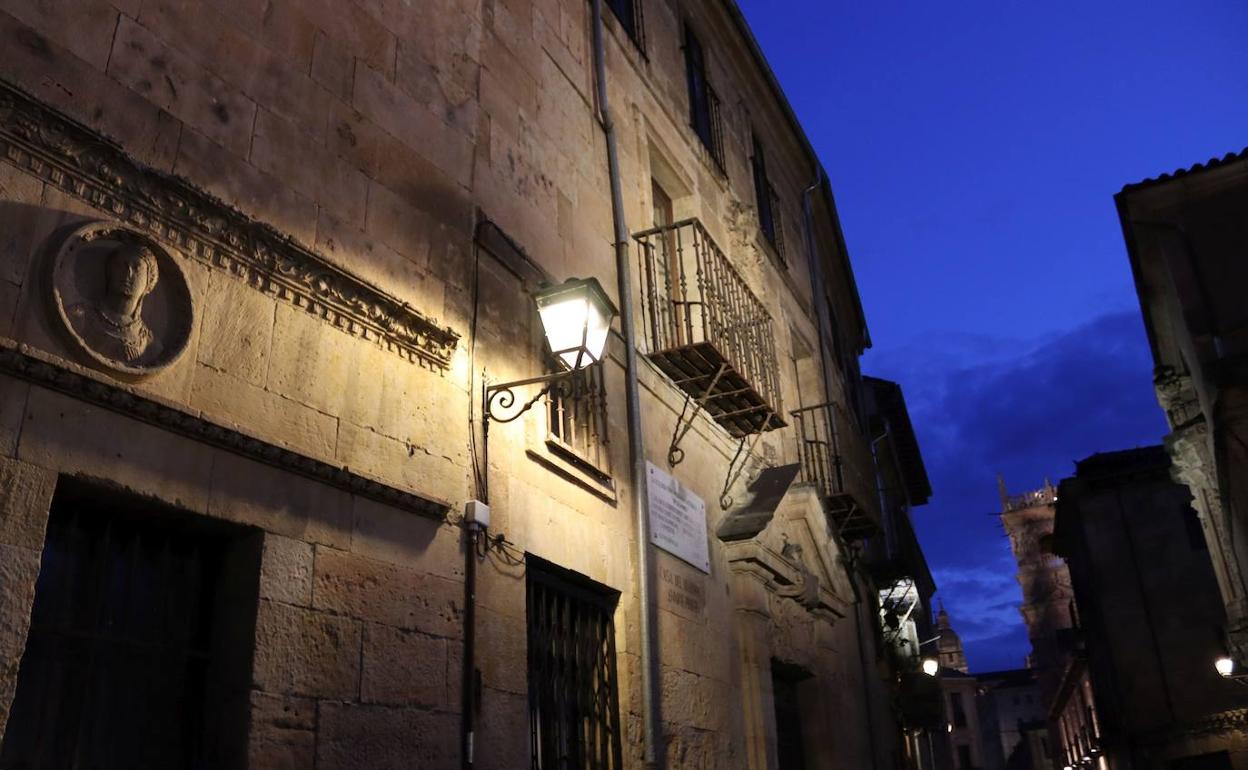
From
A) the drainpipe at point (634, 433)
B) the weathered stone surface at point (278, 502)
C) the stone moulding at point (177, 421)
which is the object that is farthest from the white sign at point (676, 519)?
the weathered stone surface at point (278, 502)

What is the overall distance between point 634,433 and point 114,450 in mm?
4350

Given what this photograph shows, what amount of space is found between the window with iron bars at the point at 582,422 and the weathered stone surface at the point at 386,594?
153 centimetres

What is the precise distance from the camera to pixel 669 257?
8.60 m

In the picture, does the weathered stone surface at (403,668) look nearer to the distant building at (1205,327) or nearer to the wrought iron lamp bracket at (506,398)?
the wrought iron lamp bracket at (506,398)

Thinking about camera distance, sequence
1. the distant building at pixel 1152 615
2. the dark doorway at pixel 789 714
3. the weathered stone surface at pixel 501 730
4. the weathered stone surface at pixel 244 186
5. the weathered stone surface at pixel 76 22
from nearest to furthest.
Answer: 1. the weathered stone surface at pixel 76 22
2. the weathered stone surface at pixel 244 186
3. the weathered stone surface at pixel 501 730
4. the dark doorway at pixel 789 714
5. the distant building at pixel 1152 615

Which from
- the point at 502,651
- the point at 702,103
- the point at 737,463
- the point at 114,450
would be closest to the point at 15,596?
the point at 114,450

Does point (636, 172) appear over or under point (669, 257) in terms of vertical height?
over

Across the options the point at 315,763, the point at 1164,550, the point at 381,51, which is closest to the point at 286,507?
the point at 315,763

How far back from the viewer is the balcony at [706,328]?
8.24 metres

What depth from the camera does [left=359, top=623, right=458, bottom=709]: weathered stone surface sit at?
4309 millimetres

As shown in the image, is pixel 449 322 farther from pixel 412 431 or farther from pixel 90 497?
pixel 90 497

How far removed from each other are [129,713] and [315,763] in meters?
0.72

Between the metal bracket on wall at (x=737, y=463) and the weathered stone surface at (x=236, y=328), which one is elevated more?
the metal bracket on wall at (x=737, y=463)

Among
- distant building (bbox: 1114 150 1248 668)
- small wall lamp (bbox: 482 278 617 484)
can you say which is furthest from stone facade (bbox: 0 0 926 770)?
distant building (bbox: 1114 150 1248 668)
